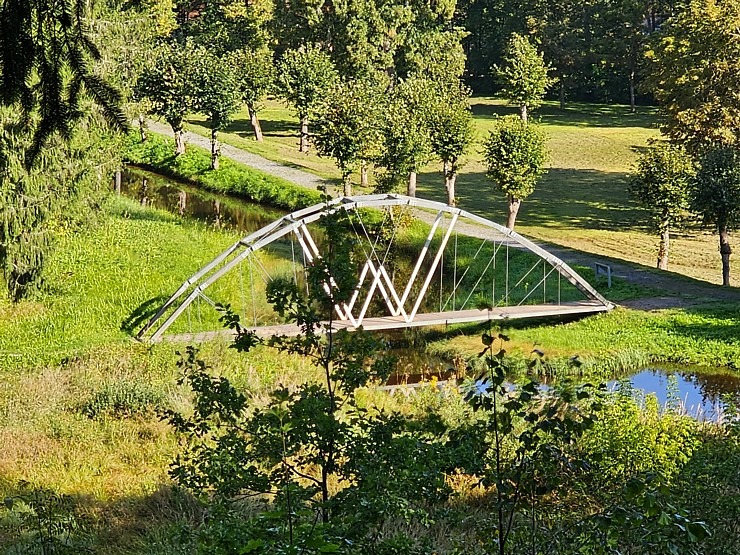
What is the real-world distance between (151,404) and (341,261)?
28.8 feet

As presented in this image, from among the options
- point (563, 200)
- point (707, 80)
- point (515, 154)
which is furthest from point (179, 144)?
point (707, 80)

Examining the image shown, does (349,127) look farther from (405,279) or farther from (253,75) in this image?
(253,75)

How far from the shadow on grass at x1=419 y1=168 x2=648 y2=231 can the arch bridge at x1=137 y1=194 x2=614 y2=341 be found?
4.28 m

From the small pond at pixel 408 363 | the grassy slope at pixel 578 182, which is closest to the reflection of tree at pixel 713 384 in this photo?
the small pond at pixel 408 363

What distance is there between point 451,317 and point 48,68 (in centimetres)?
1374

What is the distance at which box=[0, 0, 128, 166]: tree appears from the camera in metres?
4.73

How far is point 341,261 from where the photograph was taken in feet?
16.8

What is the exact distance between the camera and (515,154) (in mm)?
25328

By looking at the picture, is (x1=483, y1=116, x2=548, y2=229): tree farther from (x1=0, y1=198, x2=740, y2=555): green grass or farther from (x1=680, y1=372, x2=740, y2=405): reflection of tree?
(x1=680, y1=372, x2=740, y2=405): reflection of tree

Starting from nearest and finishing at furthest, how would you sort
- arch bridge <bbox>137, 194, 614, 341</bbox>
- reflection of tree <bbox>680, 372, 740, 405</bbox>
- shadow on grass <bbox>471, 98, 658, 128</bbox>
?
1. reflection of tree <bbox>680, 372, 740, 405</bbox>
2. arch bridge <bbox>137, 194, 614, 341</bbox>
3. shadow on grass <bbox>471, 98, 658, 128</bbox>

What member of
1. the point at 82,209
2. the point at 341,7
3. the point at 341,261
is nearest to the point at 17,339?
the point at 82,209

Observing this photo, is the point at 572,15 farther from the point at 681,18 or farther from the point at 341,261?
the point at 341,261

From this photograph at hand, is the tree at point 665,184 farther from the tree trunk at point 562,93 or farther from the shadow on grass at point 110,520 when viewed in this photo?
the tree trunk at point 562,93

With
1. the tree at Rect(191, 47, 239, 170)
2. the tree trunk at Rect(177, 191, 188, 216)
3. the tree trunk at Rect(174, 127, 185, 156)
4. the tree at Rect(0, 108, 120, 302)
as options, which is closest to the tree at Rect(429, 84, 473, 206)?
the tree trunk at Rect(177, 191, 188, 216)
